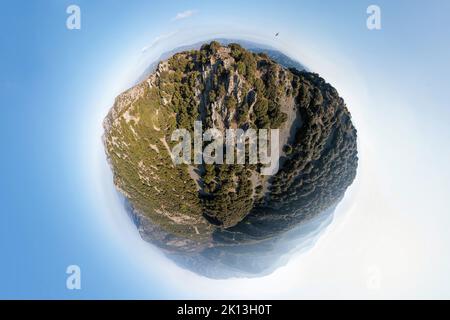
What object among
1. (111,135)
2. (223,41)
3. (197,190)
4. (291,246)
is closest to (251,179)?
(197,190)

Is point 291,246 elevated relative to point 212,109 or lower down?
lower down

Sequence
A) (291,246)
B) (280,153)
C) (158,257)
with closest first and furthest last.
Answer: (280,153)
(291,246)
(158,257)

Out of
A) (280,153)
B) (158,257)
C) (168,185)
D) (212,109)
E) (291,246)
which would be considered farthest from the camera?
(158,257)

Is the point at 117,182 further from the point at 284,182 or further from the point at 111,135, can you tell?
the point at 284,182

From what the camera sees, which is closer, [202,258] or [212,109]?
[212,109]

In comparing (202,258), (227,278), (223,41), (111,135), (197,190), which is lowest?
(227,278)

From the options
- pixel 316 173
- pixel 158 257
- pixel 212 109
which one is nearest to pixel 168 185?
pixel 212 109
